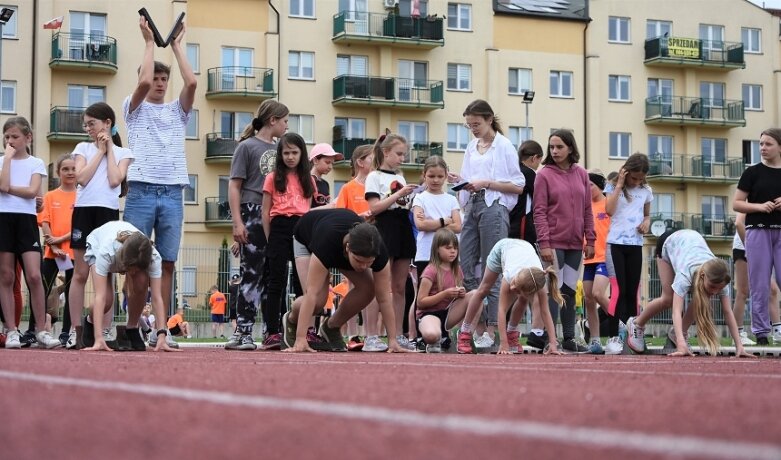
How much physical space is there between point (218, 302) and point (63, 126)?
26.3m

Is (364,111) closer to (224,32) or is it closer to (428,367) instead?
(224,32)

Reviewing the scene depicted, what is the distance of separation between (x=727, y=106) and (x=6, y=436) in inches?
2353

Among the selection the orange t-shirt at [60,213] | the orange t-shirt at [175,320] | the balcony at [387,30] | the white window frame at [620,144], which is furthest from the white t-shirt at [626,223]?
the white window frame at [620,144]

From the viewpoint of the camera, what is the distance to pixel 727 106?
197 feet

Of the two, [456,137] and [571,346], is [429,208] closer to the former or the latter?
[571,346]

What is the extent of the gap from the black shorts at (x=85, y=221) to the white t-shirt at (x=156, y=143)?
0.39 m

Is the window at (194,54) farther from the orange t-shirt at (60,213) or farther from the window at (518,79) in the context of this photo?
the orange t-shirt at (60,213)

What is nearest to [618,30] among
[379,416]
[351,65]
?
[351,65]

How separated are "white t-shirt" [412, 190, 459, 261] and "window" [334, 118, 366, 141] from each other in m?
41.4

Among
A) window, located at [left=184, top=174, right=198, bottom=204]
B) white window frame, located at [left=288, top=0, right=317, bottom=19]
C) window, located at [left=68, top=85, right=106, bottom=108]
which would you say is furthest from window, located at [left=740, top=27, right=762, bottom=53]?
window, located at [left=68, top=85, right=106, bottom=108]

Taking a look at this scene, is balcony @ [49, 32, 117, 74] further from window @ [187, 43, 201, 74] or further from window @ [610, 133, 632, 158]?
window @ [610, 133, 632, 158]

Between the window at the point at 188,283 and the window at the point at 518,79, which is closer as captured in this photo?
the window at the point at 188,283

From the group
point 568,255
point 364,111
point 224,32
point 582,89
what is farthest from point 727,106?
point 568,255

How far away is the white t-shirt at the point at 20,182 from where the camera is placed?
11.3m
